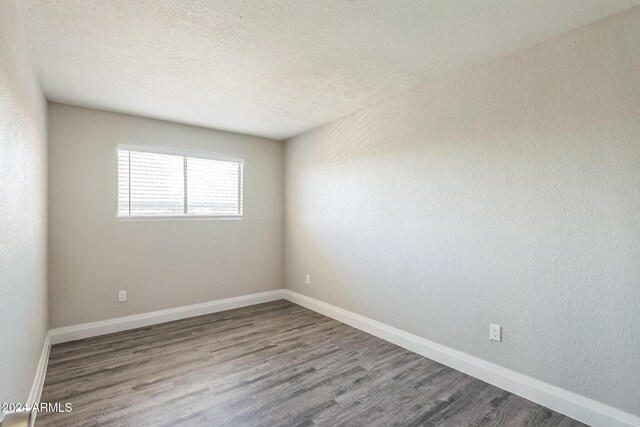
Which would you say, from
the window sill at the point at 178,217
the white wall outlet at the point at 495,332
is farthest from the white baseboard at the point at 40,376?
the white wall outlet at the point at 495,332

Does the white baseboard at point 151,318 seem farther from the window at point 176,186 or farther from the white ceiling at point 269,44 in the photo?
the white ceiling at point 269,44

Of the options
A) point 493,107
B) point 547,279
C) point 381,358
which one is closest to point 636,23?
point 493,107

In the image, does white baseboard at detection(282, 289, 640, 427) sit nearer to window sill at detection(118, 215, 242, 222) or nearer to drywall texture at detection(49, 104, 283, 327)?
drywall texture at detection(49, 104, 283, 327)

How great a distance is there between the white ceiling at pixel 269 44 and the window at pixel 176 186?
758mm

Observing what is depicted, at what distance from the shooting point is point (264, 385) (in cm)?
225

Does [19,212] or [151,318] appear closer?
[19,212]

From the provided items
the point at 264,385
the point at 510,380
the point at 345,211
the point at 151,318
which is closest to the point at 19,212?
the point at 264,385

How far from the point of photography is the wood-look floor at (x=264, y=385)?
6.21 feet

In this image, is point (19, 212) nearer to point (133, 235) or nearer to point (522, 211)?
point (133, 235)

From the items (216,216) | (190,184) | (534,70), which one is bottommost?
(216,216)

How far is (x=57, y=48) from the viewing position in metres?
2.06

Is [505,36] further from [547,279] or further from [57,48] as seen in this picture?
[57,48]

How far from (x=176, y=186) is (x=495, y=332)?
11.8 ft

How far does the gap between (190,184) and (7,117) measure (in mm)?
2482
